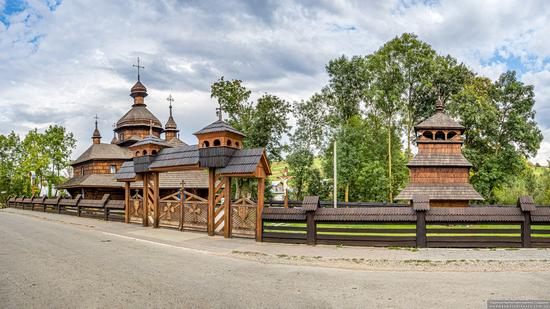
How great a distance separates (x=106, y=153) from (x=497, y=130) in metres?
38.7

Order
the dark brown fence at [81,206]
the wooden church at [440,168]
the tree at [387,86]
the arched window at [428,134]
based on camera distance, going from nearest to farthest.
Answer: the wooden church at [440,168] < the arched window at [428,134] < the dark brown fence at [81,206] < the tree at [387,86]

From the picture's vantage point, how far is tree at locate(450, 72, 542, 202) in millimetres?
32938

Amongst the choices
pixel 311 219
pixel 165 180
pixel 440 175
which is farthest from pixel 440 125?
pixel 165 180

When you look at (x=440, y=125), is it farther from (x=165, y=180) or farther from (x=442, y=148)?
(x=165, y=180)

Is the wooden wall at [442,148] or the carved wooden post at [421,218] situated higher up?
the wooden wall at [442,148]

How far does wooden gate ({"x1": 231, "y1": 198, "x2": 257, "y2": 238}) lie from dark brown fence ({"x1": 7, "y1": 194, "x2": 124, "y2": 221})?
10.3 m

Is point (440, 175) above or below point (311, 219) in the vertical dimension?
above

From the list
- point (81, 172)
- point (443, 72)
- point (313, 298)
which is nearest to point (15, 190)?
point (81, 172)

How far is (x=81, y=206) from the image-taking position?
26156 millimetres

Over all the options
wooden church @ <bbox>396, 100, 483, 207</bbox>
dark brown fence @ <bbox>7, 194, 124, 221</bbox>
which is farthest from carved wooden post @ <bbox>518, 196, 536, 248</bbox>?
dark brown fence @ <bbox>7, 194, 124, 221</bbox>

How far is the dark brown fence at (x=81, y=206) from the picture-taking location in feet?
74.9

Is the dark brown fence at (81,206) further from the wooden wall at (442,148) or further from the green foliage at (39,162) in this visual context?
the wooden wall at (442,148)

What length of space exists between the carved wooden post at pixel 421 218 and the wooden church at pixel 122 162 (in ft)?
73.2

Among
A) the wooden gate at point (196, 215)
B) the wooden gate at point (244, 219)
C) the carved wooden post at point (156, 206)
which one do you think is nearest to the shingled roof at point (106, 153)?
the carved wooden post at point (156, 206)
